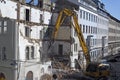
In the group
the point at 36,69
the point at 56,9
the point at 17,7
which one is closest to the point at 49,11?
the point at 56,9

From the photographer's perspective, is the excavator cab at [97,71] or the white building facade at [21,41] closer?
the white building facade at [21,41]

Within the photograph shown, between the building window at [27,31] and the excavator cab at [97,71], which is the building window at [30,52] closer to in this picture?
the building window at [27,31]

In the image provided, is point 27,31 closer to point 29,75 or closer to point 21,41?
point 21,41

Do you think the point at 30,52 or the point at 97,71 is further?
the point at 30,52

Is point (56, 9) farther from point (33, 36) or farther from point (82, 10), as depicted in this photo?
point (33, 36)

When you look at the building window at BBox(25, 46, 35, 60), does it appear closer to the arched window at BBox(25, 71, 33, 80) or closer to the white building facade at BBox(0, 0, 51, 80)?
the white building facade at BBox(0, 0, 51, 80)

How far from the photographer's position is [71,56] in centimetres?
4497

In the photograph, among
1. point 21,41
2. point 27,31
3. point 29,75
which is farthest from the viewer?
point 27,31

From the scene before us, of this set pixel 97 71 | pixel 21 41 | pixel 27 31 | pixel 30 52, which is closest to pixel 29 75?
pixel 30 52

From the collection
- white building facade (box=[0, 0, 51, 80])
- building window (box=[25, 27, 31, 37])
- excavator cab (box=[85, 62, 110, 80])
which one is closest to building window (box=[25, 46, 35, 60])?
white building facade (box=[0, 0, 51, 80])

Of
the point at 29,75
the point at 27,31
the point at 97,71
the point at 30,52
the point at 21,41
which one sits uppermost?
the point at 27,31

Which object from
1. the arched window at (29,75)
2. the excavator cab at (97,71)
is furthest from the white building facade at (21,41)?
the excavator cab at (97,71)

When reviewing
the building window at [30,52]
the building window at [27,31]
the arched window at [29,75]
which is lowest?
the arched window at [29,75]

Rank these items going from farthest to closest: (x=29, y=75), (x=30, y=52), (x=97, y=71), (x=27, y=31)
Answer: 1. (x=27, y=31)
2. (x=30, y=52)
3. (x=97, y=71)
4. (x=29, y=75)
